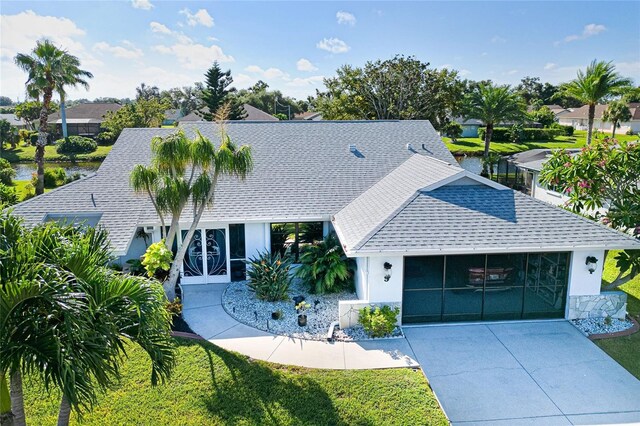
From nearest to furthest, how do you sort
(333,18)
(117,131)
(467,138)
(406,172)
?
(406,172) < (333,18) < (117,131) < (467,138)

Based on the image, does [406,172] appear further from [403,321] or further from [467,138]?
[467,138]

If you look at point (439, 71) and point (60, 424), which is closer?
point (60, 424)

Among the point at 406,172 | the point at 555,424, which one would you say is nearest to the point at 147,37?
the point at 406,172

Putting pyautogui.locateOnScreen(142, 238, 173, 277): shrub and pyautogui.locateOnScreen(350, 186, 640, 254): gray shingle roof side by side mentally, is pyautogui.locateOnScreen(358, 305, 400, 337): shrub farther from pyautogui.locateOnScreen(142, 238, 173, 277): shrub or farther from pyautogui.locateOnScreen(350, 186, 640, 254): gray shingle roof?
pyautogui.locateOnScreen(142, 238, 173, 277): shrub

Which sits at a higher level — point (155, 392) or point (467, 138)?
point (467, 138)

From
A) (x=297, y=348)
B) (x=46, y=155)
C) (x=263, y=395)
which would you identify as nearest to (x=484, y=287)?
(x=297, y=348)

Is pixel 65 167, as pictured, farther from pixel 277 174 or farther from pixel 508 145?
pixel 508 145
